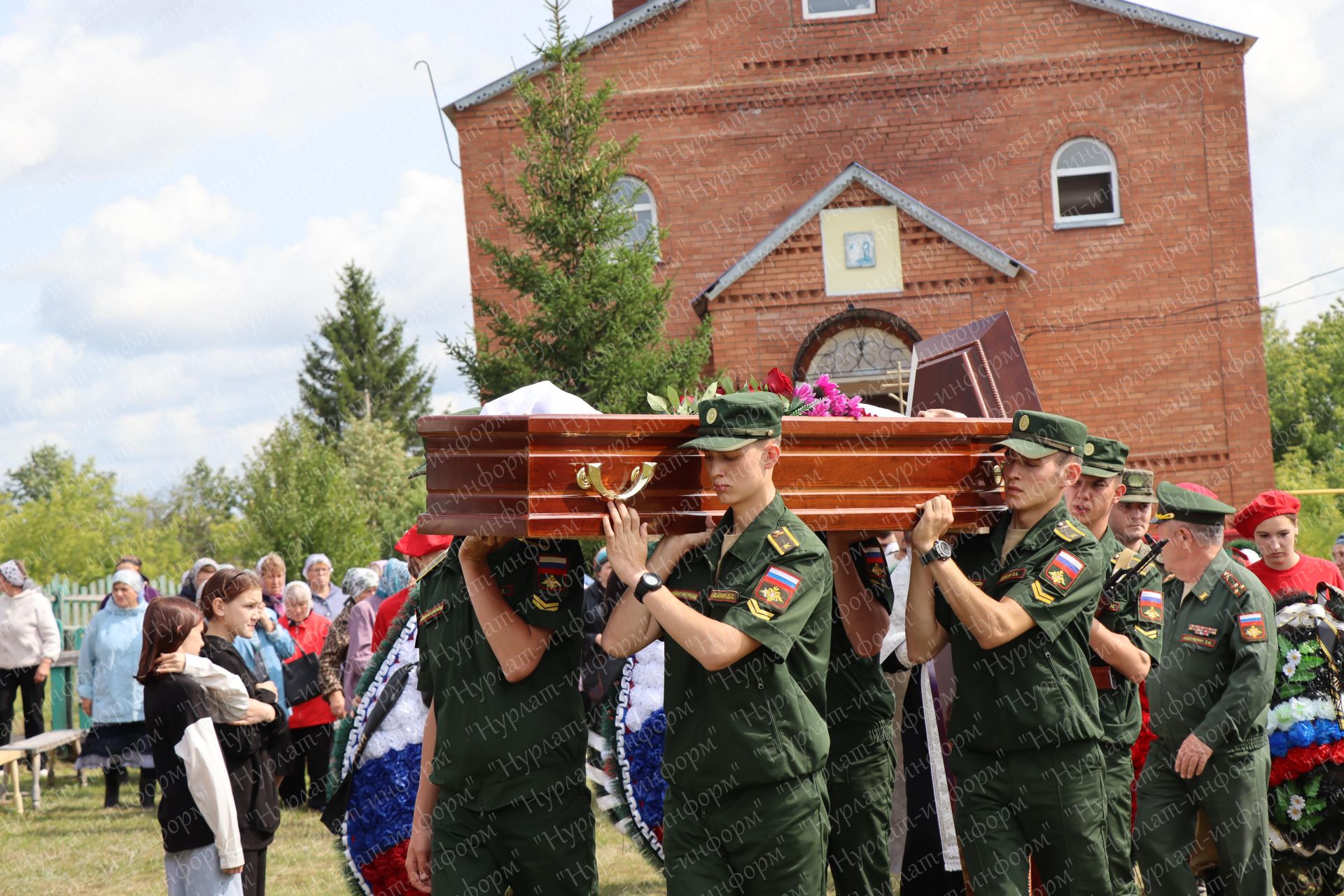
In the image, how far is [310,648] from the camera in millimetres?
10102

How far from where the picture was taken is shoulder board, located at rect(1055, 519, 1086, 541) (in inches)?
156

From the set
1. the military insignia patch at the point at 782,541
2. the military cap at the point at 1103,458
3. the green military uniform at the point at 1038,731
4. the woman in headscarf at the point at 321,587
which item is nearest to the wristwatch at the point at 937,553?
the green military uniform at the point at 1038,731

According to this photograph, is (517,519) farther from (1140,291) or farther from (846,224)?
(1140,291)

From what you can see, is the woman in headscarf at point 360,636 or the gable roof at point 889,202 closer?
the woman in headscarf at point 360,636

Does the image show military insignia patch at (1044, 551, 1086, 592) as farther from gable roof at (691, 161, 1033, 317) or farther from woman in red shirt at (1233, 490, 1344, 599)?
gable roof at (691, 161, 1033, 317)

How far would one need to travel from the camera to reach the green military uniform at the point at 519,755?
3.70 m

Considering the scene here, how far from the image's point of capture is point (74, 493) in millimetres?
35375

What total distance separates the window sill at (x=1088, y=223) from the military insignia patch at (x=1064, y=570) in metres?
16.8

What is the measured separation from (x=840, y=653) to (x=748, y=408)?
151 centimetres

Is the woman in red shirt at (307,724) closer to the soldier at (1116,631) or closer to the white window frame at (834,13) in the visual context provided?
the soldier at (1116,631)

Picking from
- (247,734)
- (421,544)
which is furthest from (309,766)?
(421,544)

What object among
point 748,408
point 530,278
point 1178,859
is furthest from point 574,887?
point 530,278

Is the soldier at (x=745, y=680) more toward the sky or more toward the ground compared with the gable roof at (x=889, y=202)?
more toward the ground

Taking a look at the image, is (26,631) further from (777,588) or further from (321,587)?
(777,588)
